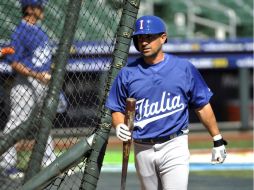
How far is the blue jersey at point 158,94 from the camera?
19.0 feet

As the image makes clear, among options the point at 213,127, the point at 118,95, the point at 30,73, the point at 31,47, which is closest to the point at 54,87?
the point at 31,47

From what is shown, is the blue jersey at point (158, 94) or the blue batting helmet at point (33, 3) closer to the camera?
the blue jersey at point (158, 94)

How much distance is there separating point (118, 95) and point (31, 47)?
1785 millimetres

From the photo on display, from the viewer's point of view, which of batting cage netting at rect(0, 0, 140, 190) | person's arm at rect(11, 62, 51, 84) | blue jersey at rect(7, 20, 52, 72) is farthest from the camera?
person's arm at rect(11, 62, 51, 84)

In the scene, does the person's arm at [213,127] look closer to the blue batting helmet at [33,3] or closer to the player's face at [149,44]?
the player's face at [149,44]

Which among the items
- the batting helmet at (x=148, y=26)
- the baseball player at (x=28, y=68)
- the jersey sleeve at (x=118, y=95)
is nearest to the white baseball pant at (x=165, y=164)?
the jersey sleeve at (x=118, y=95)

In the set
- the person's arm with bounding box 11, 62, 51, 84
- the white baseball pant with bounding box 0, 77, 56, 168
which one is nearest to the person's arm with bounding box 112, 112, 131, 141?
the person's arm with bounding box 11, 62, 51, 84

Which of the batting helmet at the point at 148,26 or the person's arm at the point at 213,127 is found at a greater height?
the batting helmet at the point at 148,26

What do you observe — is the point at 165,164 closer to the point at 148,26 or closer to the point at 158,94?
the point at 158,94

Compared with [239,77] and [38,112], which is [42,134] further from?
[239,77]

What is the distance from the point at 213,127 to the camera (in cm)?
602

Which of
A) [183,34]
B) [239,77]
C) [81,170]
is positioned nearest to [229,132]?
[239,77]

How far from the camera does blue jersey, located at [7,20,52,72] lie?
7.11 meters

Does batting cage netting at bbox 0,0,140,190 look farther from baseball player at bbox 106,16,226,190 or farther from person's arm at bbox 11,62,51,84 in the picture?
baseball player at bbox 106,16,226,190
